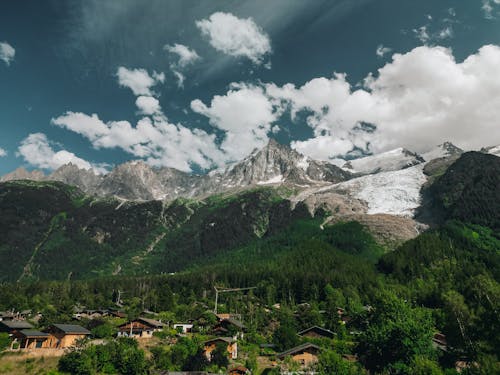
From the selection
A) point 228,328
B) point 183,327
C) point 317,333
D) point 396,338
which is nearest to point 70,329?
point 183,327

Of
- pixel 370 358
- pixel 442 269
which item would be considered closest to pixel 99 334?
pixel 370 358

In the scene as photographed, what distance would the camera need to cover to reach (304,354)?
82.7m

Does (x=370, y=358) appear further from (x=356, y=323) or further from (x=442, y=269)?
(x=442, y=269)

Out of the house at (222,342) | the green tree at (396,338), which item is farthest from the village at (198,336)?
the green tree at (396,338)

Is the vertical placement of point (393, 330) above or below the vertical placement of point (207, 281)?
below

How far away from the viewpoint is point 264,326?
129500mm

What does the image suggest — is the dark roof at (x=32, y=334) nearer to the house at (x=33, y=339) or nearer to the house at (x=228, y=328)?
the house at (x=33, y=339)

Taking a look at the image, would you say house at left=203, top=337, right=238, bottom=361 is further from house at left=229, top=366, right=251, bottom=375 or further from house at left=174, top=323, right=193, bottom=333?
house at left=174, top=323, right=193, bottom=333

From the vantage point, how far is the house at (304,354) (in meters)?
81.7

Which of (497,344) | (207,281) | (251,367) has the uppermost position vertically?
(207,281)

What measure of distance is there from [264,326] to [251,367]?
2142 inches

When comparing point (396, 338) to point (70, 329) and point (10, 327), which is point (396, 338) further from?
point (10, 327)

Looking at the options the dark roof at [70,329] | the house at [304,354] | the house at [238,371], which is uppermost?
the dark roof at [70,329]

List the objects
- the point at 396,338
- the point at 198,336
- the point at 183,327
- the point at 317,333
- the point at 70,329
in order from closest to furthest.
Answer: the point at 396,338 < the point at 70,329 < the point at 198,336 < the point at 317,333 < the point at 183,327
